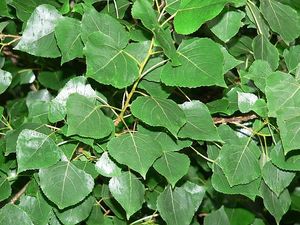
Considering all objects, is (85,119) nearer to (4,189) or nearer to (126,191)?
(126,191)

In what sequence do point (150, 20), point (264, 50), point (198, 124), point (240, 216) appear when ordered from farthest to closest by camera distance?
point (240, 216) < point (264, 50) < point (198, 124) < point (150, 20)

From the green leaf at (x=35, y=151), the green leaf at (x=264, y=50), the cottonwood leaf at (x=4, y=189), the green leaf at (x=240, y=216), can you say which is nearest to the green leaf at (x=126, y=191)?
the green leaf at (x=35, y=151)

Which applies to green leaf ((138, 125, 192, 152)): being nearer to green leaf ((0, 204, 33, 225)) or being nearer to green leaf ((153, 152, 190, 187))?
green leaf ((153, 152, 190, 187))

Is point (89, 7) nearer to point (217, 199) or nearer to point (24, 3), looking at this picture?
point (24, 3)

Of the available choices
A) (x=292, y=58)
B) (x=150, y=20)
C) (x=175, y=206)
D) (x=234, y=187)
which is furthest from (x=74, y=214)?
(x=292, y=58)

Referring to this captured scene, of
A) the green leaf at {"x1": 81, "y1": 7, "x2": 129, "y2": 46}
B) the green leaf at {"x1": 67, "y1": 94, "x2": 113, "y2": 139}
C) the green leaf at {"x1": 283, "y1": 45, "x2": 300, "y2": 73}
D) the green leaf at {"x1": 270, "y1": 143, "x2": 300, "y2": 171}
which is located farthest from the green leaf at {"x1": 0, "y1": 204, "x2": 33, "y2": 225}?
the green leaf at {"x1": 283, "y1": 45, "x2": 300, "y2": 73}

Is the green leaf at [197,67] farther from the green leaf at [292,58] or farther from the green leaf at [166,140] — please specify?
the green leaf at [292,58]

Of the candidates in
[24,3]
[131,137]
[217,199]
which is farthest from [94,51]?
[217,199]
